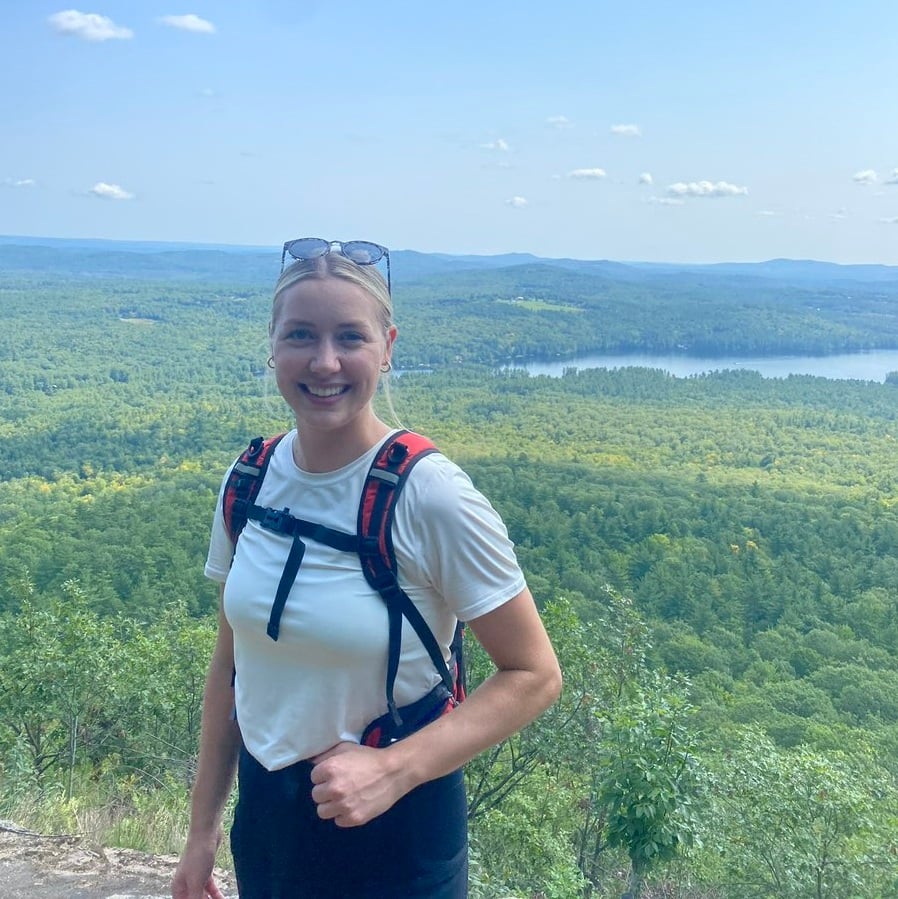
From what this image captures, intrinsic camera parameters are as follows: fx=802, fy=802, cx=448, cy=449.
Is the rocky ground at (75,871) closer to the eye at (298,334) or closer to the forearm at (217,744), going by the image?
the forearm at (217,744)

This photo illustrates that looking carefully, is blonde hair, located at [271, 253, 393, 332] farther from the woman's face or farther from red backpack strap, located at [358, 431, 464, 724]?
red backpack strap, located at [358, 431, 464, 724]

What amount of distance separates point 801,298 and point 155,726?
118724mm

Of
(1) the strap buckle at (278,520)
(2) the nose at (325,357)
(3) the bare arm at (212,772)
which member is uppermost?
(2) the nose at (325,357)

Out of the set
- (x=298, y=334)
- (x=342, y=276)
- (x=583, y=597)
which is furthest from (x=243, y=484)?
(x=583, y=597)

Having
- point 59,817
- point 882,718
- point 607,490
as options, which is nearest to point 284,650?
point 59,817

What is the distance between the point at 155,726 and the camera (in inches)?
364

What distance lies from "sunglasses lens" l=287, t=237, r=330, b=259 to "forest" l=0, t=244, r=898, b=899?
0.11 meters

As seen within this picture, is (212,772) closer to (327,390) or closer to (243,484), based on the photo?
(243,484)

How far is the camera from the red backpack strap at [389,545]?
43.4 inches

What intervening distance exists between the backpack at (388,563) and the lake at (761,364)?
77.3 metres

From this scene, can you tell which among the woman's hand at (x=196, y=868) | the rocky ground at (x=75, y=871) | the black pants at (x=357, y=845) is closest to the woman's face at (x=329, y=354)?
the black pants at (x=357, y=845)

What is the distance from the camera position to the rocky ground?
254 cm

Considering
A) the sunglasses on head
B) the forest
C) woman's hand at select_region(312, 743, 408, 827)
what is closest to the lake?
the forest

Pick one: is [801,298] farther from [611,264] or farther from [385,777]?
[385,777]
